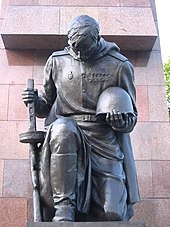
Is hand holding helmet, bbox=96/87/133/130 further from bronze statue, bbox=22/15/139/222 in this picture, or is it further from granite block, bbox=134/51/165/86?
granite block, bbox=134/51/165/86

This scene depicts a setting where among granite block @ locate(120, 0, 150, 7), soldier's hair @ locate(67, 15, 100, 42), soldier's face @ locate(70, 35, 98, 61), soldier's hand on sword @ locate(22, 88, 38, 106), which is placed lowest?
soldier's hand on sword @ locate(22, 88, 38, 106)

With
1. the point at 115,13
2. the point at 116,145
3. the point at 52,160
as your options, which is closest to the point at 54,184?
the point at 52,160

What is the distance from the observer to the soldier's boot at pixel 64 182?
4.38 meters

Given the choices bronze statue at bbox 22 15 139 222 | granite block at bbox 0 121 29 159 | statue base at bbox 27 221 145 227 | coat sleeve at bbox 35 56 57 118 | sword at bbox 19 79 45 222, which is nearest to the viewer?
statue base at bbox 27 221 145 227

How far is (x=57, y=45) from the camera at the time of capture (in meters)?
7.20

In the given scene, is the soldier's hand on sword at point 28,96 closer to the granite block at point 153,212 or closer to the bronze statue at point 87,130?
the bronze statue at point 87,130

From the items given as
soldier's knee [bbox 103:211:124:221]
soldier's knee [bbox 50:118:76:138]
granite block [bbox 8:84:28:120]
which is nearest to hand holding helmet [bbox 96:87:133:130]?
soldier's knee [bbox 50:118:76:138]

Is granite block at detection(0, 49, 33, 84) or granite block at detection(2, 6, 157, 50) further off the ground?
granite block at detection(2, 6, 157, 50)

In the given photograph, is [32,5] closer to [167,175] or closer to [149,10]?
[149,10]

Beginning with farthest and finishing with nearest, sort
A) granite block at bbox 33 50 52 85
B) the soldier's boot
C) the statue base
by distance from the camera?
granite block at bbox 33 50 52 85 < the soldier's boot < the statue base

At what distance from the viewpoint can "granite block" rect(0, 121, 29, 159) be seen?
21.6 feet

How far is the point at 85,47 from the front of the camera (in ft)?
16.4

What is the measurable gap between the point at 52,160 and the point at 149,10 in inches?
148

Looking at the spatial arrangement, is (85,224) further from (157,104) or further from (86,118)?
(157,104)
